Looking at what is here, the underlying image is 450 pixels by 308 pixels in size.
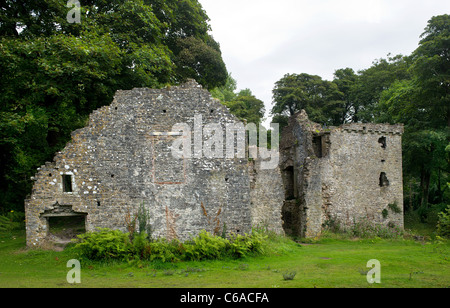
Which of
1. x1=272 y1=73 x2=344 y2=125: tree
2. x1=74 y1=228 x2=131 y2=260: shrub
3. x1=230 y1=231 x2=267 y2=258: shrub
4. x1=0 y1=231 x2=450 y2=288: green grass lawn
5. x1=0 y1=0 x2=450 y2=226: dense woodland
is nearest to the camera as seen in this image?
x1=0 y1=231 x2=450 y2=288: green grass lawn

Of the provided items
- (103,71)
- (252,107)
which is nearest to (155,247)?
(103,71)

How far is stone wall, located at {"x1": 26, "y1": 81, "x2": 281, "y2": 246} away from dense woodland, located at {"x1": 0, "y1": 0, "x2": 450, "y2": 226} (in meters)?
3.57

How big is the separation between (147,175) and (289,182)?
12.5m

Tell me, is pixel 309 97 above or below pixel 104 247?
above

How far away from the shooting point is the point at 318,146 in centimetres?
2250

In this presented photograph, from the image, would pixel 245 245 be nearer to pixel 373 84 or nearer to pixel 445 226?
pixel 445 226

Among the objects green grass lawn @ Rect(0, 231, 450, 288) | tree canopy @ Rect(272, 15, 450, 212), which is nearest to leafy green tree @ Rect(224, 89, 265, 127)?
tree canopy @ Rect(272, 15, 450, 212)

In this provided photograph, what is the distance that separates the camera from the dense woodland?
1569 cm

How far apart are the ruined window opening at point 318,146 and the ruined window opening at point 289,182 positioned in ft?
6.92

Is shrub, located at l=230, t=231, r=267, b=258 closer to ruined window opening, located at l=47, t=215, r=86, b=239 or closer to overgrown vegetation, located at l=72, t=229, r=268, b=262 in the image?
overgrown vegetation, located at l=72, t=229, r=268, b=262

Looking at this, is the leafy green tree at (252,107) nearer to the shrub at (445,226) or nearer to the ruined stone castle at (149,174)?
the shrub at (445,226)

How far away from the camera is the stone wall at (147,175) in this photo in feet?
43.4

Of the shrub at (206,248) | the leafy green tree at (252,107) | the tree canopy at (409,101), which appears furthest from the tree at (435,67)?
the shrub at (206,248)
